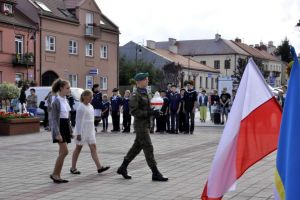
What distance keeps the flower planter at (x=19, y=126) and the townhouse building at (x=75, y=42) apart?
970 inches

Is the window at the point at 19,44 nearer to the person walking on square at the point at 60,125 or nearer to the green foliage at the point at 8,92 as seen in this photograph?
the green foliage at the point at 8,92

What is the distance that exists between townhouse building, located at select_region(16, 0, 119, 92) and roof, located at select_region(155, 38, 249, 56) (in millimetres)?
49951

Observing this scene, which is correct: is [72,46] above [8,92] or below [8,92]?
above

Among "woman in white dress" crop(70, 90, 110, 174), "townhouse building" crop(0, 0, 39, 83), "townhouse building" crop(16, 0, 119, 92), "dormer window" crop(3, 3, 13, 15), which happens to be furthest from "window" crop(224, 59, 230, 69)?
"woman in white dress" crop(70, 90, 110, 174)

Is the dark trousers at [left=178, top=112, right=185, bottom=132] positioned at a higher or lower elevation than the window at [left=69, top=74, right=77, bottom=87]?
lower

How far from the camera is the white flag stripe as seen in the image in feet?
14.9

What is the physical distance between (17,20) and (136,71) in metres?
29.0

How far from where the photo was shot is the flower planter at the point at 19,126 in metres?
19.5

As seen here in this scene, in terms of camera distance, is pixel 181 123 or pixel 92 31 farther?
pixel 92 31

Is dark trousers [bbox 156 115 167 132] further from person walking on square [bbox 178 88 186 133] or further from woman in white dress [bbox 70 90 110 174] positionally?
woman in white dress [bbox 70 90 110 174]

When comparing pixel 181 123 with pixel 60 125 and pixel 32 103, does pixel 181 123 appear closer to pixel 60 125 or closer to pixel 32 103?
pixel 32 103

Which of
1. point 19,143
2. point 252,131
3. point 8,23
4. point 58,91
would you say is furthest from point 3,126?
point 8,23

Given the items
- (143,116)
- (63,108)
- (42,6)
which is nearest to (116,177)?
(143,116)

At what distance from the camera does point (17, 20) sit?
44094 millimetres
